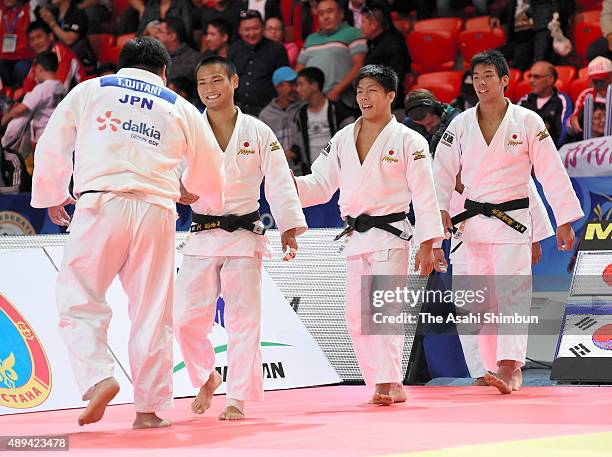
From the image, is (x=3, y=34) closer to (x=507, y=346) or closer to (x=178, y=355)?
(x=178, y=355)

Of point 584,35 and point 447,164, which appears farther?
point 584,35

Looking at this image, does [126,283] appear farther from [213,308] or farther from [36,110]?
[36,110]

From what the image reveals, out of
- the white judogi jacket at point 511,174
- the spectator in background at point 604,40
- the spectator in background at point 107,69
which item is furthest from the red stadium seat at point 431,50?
the white judogi jacket at point 511,174

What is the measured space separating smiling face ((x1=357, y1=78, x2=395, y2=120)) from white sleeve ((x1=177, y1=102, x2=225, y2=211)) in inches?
55.9

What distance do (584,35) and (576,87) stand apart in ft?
3.05

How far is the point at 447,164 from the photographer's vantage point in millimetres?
6758

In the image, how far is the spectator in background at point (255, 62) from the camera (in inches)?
428

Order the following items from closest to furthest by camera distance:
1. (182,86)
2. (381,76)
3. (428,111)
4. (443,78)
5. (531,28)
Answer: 1. (381,76)
2. (428,111)
3. (531,28)
4. (443,78)
5. (182,86)

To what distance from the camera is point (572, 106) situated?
30.0 feet

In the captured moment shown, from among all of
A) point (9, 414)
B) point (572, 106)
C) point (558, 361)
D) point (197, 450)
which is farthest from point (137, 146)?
point (572, 106)

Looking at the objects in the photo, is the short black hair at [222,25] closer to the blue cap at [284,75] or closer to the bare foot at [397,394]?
the blue cap at [284,75]

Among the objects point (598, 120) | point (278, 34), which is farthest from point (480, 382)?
point (278, 34)

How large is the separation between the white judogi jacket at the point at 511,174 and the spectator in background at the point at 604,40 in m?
3.10

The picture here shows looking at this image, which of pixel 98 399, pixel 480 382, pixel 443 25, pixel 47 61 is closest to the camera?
pixel 98 399
